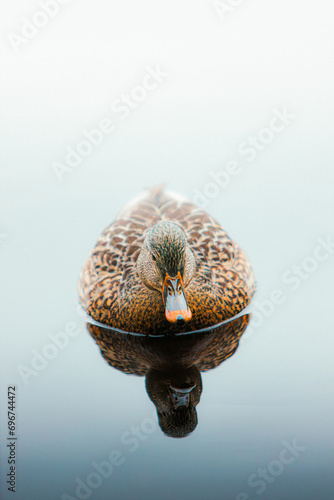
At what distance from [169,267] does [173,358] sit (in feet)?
2.59

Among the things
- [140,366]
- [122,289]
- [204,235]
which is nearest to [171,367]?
[140,366]

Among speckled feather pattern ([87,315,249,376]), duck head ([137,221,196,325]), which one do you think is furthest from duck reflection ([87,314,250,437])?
duck head ([137,221,196,325])

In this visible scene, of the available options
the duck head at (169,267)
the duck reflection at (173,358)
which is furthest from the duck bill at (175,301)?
the duck reflection at (173,358)

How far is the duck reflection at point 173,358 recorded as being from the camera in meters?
5.95

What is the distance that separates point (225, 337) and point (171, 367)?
0.60 metres

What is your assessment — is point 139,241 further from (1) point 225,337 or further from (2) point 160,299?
(1) point 225,337

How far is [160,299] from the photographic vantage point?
21.6 ft

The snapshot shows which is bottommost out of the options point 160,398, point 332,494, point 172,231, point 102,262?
point 332,494

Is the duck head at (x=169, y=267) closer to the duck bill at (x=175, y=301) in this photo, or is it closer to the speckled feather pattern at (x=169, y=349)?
the duck bill at (x=175, y=301)

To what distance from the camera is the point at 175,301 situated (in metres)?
6.00

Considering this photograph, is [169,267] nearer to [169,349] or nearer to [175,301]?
[175,301]

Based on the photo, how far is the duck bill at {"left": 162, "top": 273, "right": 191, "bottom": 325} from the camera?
590 centimetres

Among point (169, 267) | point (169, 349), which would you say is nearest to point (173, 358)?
point (169, 349)

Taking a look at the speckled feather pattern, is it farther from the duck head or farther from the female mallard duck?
the duck head
